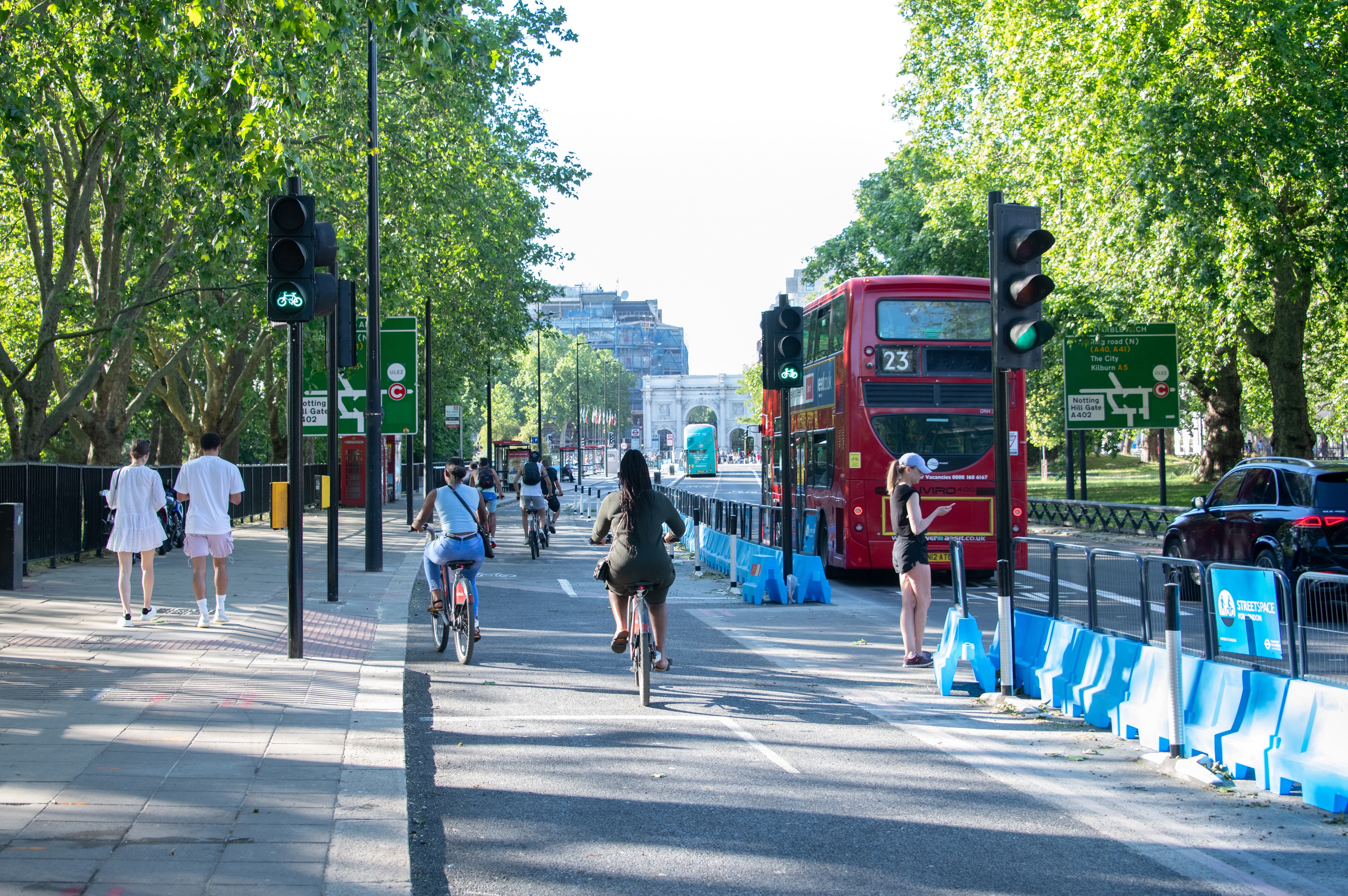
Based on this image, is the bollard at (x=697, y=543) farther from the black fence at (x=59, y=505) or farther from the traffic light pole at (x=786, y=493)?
the black fence at (x=59, y=505)

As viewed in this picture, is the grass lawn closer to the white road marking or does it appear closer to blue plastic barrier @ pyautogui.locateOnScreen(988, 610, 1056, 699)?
blue plastic barrier @ pyautogui.locateOnScreen(988, 610, 1056, 699)

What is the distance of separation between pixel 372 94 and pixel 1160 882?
15585 mm

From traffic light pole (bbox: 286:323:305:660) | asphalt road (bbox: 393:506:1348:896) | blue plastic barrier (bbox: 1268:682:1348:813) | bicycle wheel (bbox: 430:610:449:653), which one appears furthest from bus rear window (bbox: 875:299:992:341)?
blue plastic barrier (bbox: 1268:682:1348:813)

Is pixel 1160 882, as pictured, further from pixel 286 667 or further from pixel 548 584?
pixel 548 584

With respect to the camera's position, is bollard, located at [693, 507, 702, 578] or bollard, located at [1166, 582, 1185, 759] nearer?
bollard, located at [1166, 582, 1185, 759]

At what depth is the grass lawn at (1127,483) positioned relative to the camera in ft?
124

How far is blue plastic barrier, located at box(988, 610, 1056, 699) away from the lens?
880cm

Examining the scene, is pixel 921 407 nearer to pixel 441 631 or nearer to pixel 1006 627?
pixel 441 631

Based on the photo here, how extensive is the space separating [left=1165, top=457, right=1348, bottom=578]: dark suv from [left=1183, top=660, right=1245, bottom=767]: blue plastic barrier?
6.24m

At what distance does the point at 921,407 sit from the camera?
16.8 m

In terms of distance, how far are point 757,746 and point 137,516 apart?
6926 mm

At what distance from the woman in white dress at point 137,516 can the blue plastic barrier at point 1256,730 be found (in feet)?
29.2

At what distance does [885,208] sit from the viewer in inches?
1544

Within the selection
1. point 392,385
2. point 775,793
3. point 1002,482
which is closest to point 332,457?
point 392,385
